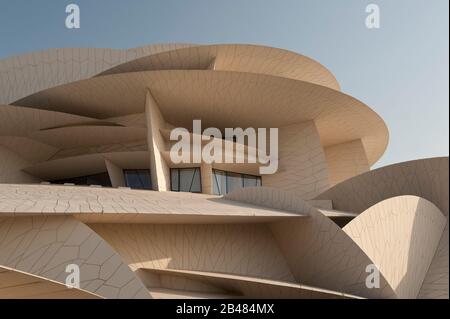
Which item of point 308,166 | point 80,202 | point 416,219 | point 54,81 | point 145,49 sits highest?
point 145,49

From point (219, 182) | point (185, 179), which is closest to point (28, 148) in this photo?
point (185, 179)

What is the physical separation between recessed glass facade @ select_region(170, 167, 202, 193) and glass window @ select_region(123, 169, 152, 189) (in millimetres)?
1813

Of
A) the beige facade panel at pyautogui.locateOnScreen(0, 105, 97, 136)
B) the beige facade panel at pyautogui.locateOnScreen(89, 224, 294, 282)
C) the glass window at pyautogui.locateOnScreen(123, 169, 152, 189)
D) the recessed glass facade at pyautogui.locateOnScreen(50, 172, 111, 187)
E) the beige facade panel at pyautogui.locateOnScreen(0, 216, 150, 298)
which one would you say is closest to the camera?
the beige facade panel at pyautogui.locateOnScreen(0, 216, 150, 298)

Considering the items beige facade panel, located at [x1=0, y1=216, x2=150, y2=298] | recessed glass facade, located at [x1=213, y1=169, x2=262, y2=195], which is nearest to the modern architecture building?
beige facade panel, located at [x1=0, y1=216, x2=150, y2=298]

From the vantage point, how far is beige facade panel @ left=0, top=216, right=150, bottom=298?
7254 millimetres

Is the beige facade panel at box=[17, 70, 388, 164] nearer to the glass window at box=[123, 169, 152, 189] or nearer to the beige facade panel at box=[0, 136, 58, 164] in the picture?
the beige facade panel at box=[0, 136, 58, 164]

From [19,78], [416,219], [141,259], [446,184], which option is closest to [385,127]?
[446,184]

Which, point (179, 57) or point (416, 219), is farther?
point (179, 57)

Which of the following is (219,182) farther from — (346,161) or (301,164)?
(346,161)

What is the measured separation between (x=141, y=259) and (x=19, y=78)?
60.4ft

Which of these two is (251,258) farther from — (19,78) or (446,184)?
(19,78)

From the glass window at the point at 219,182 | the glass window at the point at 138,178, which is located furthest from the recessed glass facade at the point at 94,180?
the glass window at the point at 219,182
